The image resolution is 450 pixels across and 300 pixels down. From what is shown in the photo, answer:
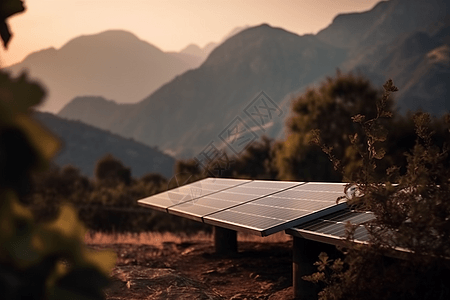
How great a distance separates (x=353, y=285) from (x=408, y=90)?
158668 millimetres

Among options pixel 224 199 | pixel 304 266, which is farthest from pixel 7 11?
pixel 224 199

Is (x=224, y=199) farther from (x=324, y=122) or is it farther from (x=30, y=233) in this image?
(x=324, y=122)

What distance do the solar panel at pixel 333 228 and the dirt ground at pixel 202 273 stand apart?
1451mm

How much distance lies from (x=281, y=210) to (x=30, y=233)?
24.3 ft

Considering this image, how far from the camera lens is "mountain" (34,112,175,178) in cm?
11425

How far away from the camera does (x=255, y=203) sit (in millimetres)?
10469

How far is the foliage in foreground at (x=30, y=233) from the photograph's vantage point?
6.32 feet

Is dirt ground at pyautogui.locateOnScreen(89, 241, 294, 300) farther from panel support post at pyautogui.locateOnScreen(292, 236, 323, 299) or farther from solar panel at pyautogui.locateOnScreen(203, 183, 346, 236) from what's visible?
solar panel at pyautogui.locateOnScreen(203, 183, 346, 236)

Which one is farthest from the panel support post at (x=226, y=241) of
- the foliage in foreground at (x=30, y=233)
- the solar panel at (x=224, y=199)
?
the foliage in foreground at (x=30, y=233)

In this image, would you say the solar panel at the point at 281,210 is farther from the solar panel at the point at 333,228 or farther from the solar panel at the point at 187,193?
the solar panel at the point at 187,193

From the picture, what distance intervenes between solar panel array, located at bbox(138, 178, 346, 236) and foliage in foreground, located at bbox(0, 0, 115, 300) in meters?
5.84

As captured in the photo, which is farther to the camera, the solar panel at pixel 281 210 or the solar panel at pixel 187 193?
the solar panel at pixel 187 193

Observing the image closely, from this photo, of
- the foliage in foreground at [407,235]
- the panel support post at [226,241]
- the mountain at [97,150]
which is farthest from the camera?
the mountain at [97,150]

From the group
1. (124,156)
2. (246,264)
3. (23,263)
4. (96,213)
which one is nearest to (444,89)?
(124,156)
